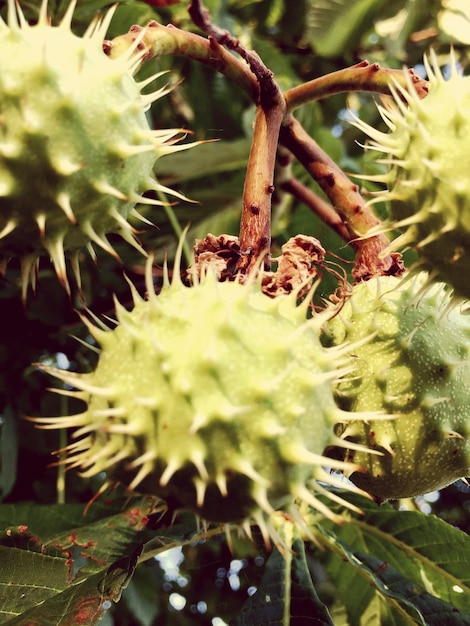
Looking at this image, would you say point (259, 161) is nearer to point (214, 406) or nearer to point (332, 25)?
point (214, 406)

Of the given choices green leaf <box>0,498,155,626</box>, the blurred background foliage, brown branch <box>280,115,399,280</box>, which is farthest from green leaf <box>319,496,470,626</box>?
brown branch <box>280,115,399,280</box>

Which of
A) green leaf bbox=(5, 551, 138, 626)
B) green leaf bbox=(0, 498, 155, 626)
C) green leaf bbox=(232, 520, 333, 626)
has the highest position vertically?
green leaf bbox=(5, 551, 138, 626)

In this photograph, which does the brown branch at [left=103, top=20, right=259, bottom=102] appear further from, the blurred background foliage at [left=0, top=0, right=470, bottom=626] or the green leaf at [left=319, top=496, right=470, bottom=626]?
the green leaf at [left=319, top=496, right=470, bottom=626]

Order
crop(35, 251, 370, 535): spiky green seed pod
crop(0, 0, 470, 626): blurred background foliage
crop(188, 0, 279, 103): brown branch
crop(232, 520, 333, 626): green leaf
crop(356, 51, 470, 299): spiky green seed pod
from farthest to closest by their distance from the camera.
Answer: crop(0, 0, 470, 626): blurred background foliage
crop(232, 520, 333, 626): green leaf
crop(188, 0, 279, 103): brown branch
crop(356, 51, 470, 299): spiky green seed pod
crop(35, 251, 370, 535): spiky green seed pod

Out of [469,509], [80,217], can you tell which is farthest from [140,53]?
[469,509]

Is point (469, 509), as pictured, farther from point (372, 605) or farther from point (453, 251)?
point (453, 251)
